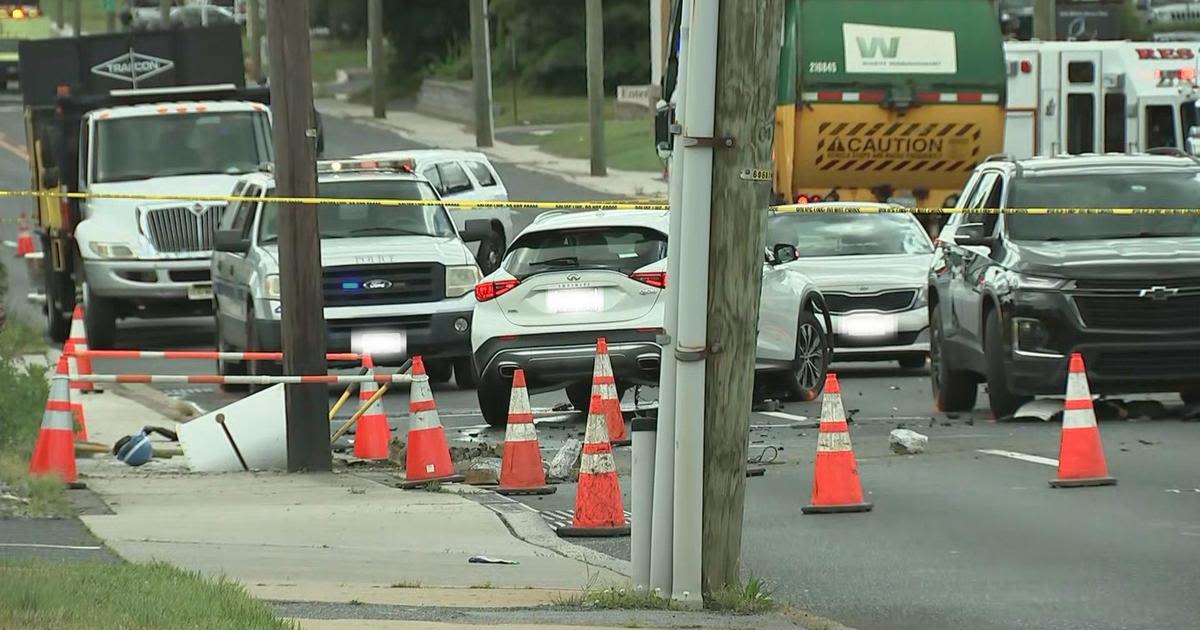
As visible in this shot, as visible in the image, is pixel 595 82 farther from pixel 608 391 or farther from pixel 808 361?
pixel 608 391

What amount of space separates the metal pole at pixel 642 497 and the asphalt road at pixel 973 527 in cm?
79

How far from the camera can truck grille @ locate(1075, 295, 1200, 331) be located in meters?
15.3

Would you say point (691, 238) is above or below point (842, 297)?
above

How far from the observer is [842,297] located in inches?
795

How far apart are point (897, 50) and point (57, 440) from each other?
59.2ft

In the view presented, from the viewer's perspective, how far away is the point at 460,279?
19.4 meters

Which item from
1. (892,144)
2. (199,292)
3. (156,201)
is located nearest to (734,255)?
(199,292)

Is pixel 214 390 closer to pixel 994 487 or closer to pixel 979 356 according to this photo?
pixel 979 356

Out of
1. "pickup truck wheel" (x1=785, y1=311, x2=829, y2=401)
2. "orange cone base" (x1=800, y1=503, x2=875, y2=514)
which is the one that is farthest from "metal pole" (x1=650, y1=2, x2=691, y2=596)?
"pickup truck wheel" (x1=785, y1=311, x2=829, y2=401)

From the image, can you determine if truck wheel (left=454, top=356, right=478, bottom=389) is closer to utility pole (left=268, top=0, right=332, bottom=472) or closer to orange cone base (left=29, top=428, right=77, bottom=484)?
utility pole (left=268, top=0, right=332, bottom=472)

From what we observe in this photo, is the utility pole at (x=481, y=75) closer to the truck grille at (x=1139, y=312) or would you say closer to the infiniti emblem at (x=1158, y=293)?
the truck grille at (x=1139, y=312)

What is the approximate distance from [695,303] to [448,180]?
21546 mm

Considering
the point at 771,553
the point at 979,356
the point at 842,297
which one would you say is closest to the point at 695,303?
the point at 771,553

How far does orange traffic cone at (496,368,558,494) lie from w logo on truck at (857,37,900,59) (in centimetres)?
1688
